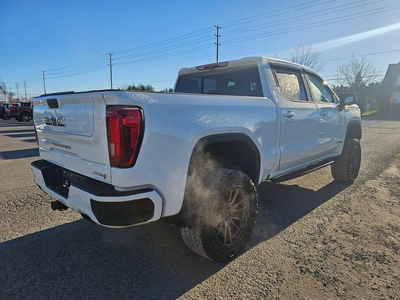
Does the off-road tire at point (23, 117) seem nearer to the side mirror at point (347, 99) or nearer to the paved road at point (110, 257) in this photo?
the paved road at point (110, 257)

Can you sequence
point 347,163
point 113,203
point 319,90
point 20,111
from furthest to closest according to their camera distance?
point 20,111, point 347,163, point 319,90, point 113,203

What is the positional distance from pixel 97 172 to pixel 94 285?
3.18 feet

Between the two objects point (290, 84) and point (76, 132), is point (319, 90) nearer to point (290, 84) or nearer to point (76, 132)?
point (290, 84)

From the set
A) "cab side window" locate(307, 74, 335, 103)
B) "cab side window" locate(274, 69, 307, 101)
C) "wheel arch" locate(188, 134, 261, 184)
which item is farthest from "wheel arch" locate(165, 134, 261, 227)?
"cab side window" locate(307, 74, 335, 103)

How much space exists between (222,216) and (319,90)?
3.10m

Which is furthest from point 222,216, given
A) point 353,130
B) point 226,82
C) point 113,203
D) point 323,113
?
point 353,130

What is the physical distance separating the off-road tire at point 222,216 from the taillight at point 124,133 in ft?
2.43

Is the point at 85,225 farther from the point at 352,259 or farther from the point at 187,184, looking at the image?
the point at 352,259

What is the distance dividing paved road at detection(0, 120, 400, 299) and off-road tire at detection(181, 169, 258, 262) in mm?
189

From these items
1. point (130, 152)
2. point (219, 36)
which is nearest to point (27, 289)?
point (130, 152)

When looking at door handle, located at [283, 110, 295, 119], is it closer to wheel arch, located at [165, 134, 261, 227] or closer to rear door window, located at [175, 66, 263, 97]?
rear door window, located at [175, 66, 263, 97]

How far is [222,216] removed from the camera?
8.71ft

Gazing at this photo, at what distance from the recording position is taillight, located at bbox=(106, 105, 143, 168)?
199cm

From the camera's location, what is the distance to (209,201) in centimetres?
251
